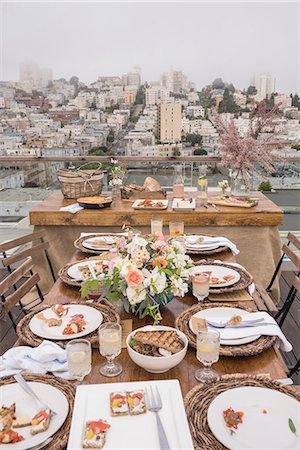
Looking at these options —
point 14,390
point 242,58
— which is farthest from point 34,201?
point 14,390

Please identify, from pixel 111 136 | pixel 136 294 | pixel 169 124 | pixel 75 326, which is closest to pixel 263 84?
pixel 169 124

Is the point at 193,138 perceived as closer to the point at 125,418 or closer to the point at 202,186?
the point at 202,186

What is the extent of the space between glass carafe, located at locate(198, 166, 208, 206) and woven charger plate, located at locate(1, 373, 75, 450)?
227cm

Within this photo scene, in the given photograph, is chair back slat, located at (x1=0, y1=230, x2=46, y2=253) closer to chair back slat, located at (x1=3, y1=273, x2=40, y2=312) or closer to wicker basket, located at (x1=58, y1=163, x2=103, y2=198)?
chair back slat, located at (x1=3, y1=273, x2=40, y2=312)

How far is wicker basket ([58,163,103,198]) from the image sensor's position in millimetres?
3279

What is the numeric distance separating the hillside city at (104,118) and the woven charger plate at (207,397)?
3.14m

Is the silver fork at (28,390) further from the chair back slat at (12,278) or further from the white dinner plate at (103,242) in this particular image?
the white dinner plate at (103,242)

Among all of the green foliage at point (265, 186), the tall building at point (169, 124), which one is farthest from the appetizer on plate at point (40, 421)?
the tall building at point (169, 124)

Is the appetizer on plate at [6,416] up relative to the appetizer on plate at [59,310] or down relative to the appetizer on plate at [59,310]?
up

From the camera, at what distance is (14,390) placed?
106 centimetres

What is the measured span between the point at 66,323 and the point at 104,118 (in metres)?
3.11

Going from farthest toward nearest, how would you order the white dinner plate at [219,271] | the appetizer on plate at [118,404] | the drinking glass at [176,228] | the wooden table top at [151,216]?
the wooden table top at [151,216], the drinking glass at [176,228], the white dinner plate at [219,271], the appetizer on plate at [118,404]

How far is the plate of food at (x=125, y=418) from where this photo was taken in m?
0.84

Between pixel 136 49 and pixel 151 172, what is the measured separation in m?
1.18
